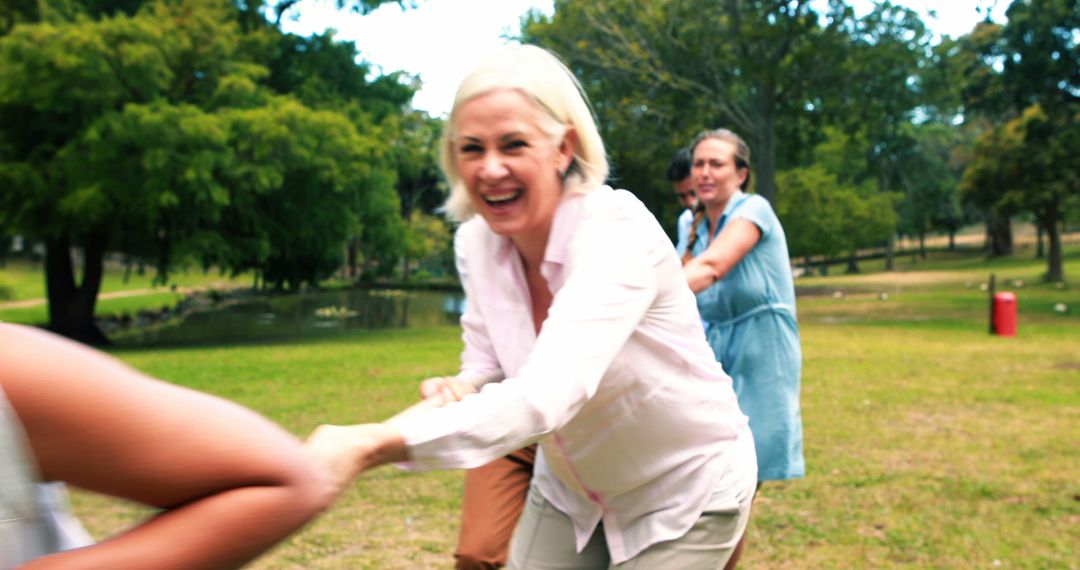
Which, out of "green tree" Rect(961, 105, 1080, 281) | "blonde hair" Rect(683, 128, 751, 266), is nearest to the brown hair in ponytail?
"blonde hair" Rect(683, 128, 751, 266)

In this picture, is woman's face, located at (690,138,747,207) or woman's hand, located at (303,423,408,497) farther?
woman's face, located at (690,138,747,207)

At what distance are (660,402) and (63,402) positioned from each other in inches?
58.6

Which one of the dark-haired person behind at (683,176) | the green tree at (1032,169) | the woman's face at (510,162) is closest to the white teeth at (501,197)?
the woman's face at (510,162)

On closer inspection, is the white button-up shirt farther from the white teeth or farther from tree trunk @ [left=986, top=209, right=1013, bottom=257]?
tree trunk @ [left=986, top=209, right=1013, bottom=257]

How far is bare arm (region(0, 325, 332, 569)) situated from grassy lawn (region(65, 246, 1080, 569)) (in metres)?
3.95

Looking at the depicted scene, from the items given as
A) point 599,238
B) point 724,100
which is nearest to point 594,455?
point 599,238

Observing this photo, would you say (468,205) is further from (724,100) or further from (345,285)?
(345,285)

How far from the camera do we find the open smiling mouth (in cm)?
224

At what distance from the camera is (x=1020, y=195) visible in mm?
32438

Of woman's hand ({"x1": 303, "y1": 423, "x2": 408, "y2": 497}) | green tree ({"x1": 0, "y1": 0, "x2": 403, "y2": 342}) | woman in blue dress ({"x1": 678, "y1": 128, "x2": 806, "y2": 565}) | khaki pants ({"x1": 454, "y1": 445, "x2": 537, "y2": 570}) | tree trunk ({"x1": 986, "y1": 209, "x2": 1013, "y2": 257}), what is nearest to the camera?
woman's hand ({"x1": 303, "y1": 423, "x2": 408, "y2": 497})

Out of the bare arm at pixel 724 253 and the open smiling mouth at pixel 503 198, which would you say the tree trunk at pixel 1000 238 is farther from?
the open smiling mouth at pixel 503 198

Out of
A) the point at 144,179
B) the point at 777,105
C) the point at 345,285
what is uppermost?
the point at 777,105

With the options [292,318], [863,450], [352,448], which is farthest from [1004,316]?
[292,318]

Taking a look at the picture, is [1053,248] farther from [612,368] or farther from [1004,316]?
[612,368]
